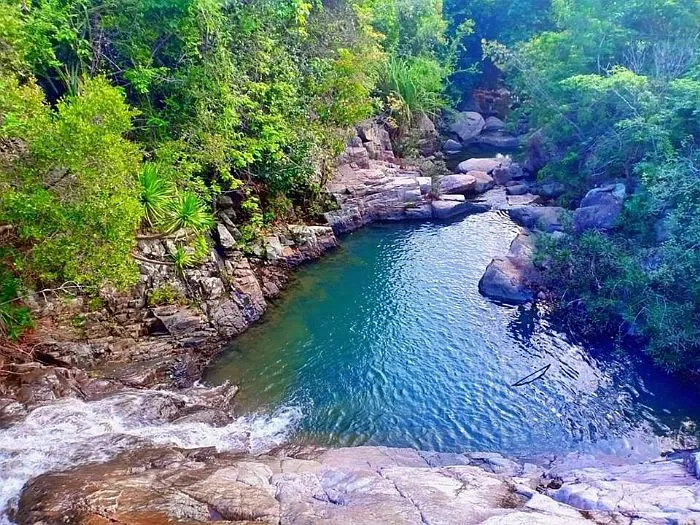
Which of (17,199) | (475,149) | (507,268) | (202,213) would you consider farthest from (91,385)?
(475,149)

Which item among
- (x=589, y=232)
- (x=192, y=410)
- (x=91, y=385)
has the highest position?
(x=589, y=232)

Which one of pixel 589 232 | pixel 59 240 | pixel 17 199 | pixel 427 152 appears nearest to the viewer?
pixel 17 199

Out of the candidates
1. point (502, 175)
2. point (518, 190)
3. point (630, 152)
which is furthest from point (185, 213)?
point (502, 175)

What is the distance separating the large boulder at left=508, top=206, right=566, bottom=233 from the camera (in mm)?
21392

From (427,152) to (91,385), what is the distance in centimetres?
2571

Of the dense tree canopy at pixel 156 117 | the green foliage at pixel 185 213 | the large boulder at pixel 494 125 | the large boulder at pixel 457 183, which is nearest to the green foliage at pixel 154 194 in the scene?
the dense tree canopy at pixel 156 117

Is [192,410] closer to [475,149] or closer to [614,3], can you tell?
[614,3]

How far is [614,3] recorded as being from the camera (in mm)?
21094

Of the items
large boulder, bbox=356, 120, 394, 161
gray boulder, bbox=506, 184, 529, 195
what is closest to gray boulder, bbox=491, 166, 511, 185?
gray boulder, bbox=506, 184, 529, 195

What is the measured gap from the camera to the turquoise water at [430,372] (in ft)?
39.3

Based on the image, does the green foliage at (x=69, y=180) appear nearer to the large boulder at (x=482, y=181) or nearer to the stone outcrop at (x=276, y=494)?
the stone outcrop at (x=276, y=494)

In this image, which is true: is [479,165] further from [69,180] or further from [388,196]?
[69,180]

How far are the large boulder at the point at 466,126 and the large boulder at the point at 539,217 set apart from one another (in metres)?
13.2

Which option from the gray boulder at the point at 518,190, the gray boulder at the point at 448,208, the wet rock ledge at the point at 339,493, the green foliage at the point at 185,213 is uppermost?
the green foliage at the point at 185,213
